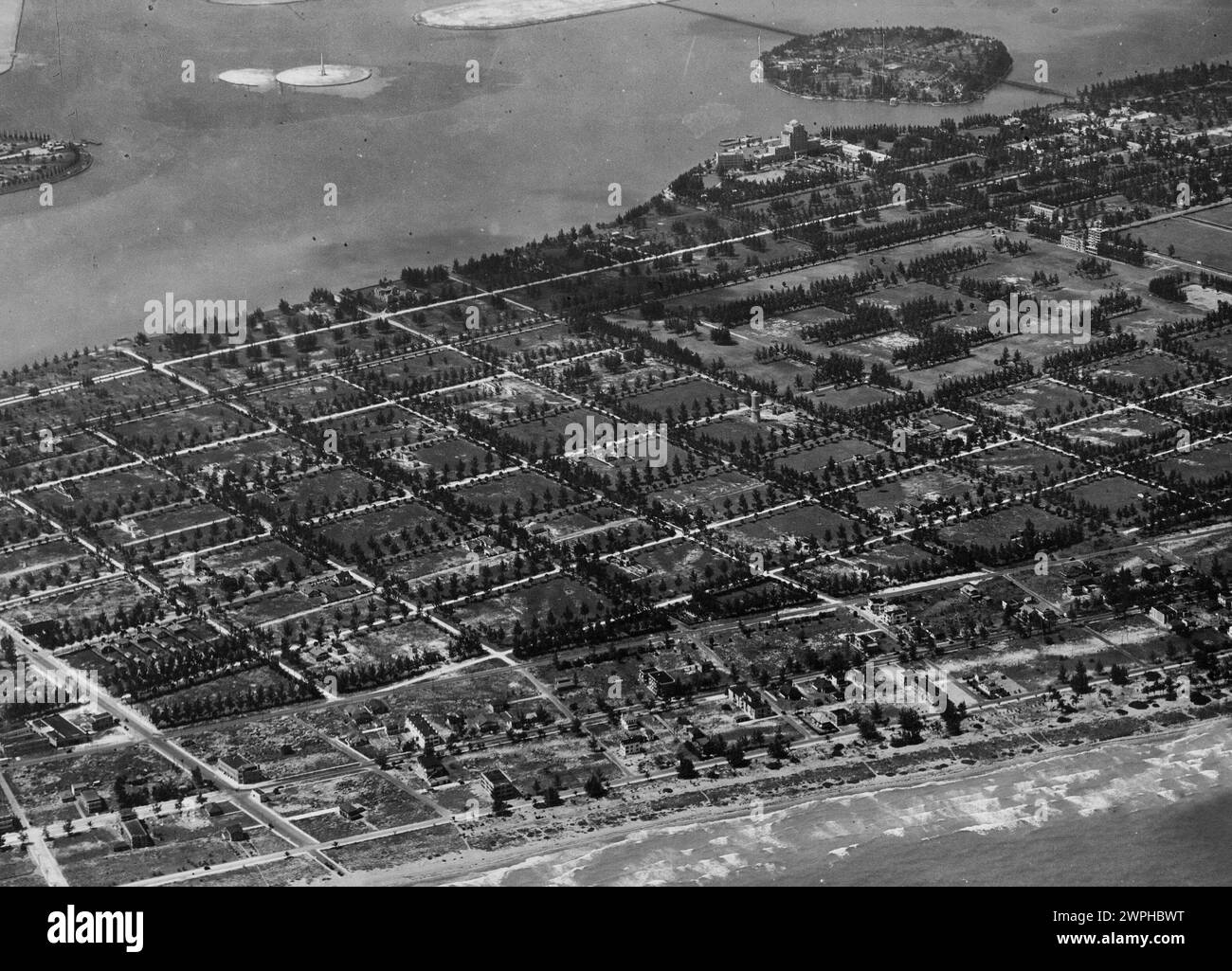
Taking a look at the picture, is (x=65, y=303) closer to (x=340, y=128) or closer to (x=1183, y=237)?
(x=340, y=128)

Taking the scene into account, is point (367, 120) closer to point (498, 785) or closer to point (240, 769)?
point (240, 769)

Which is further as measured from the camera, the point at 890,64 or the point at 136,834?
the point at 890,64

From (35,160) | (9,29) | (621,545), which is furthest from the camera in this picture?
(9,29)

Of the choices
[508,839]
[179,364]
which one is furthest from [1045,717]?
[179,364]

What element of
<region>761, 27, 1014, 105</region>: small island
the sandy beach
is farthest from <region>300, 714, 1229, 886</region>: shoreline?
the sandy beach

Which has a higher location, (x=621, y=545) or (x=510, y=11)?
(x=510, y=11)

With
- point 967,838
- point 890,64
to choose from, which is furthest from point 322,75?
point 967,838

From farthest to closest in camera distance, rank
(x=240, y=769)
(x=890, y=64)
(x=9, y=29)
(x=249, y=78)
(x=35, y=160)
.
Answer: (x=890, y=64), (x=9, y=29), (x=249, y=78), (x=35, y=160), (x=240, y=769)
